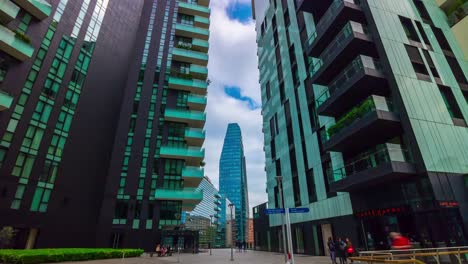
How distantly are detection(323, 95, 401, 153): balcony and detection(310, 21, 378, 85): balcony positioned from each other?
503 cm

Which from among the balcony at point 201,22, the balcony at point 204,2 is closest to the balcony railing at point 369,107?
the balcony at point 201,22

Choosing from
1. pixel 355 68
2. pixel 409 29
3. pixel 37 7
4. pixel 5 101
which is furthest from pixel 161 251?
pixel 409 29

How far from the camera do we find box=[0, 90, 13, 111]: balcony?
985 inches

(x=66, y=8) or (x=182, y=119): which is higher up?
(x=66, y=8)

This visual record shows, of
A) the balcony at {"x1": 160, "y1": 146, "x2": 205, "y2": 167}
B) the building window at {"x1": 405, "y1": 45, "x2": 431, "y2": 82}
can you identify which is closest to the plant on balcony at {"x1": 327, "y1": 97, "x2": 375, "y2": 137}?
the building window at {"x1": 405, "y1": 45, "x2": 431, "y2": 82}

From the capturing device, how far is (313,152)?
2794 centimetres

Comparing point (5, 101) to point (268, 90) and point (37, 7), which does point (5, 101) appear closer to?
point (37, 7)

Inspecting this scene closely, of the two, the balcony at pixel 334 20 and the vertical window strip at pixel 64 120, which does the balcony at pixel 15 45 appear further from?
the balcony at pixel 334 20

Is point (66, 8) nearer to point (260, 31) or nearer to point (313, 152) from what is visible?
point (260, 31)

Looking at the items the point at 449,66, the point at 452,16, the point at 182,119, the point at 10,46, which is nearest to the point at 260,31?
the point at 182,119

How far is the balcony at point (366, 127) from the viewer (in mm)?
17422

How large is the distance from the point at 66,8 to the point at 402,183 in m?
45.1

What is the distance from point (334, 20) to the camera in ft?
74.3

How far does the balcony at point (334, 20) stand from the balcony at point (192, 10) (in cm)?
3253
